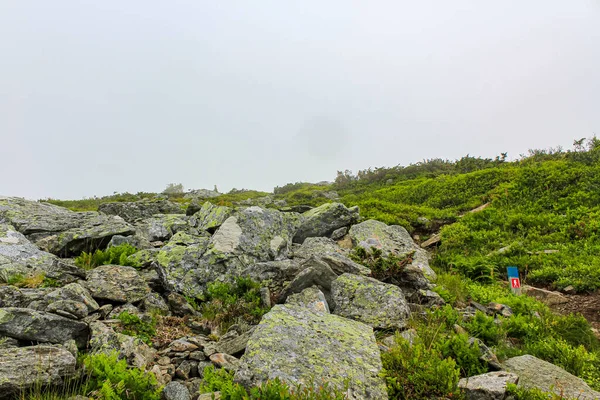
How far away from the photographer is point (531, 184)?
699 inches

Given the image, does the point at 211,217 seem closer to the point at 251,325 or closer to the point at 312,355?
the point at 251,325

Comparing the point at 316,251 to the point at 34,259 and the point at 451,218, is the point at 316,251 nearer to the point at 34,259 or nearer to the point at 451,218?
the point at 34,259

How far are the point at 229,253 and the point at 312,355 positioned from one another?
4.55m

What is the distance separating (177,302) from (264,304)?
176cm

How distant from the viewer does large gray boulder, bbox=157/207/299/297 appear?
8.03 m

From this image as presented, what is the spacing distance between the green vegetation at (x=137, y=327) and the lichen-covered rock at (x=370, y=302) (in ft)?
10.9

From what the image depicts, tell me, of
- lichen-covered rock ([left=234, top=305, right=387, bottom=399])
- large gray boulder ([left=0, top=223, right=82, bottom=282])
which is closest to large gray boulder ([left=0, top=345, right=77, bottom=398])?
lichen-covered rock ([left=234, top=305, right=387, bottom=399])

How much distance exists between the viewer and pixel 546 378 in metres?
4.91

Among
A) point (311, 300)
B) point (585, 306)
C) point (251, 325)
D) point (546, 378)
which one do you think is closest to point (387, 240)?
point (585, 306)

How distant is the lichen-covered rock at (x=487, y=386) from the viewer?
4.28 metres

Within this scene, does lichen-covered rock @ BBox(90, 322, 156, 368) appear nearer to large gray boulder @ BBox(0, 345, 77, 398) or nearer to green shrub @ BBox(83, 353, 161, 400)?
green shrub @ BBox(83, 353, 161, 400)

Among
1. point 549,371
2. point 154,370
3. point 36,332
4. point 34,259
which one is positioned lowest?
point 549,371

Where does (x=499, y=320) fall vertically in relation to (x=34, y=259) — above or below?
below

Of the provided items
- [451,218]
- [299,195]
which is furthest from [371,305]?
[299,195]
